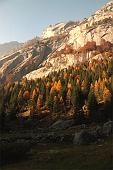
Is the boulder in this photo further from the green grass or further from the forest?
the forest

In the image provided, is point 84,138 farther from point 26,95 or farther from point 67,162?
point 26,95

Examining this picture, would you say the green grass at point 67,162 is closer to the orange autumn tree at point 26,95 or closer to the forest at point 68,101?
the forest at point 68,101

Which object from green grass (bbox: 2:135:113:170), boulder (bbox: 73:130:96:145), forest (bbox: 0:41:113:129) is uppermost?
forest (bbox: 0:41:113:129)

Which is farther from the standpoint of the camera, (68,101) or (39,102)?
(39,102)

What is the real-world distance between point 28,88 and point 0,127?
2820 inches

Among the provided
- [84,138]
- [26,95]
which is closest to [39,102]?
[26,95]

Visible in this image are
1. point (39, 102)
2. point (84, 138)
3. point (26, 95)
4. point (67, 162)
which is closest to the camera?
point (67, 162)

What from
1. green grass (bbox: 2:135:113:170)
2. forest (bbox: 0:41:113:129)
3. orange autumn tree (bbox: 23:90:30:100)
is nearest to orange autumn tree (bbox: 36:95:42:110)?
forest (bbox: 0:41:113:129)

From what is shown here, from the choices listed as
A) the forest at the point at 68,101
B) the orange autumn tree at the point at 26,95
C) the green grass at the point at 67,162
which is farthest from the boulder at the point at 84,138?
the orange autumn tree at the point at 26,95

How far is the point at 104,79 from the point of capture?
15262 centimetres


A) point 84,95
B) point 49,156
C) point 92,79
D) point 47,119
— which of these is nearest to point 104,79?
point 92,79

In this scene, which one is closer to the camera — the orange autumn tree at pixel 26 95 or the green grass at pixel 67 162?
the green grass at pixel 67 162

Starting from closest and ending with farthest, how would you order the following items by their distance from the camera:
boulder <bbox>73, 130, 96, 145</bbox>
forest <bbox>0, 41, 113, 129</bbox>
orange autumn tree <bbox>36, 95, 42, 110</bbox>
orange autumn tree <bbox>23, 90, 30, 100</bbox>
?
boulder <bbox>73, 130, 96, 145</bbox> → forest <bbox>0, 41, 113, 129</bbox> → orange autumn tree <bbox>36, 95, 42, 110</bbox> → orange autumn tree <bbox>23, 90, 30, 100</bbox>

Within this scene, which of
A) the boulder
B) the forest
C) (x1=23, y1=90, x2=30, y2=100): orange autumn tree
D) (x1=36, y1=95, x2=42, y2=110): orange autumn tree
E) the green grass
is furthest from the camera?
(x1=23, y1=90, x2=30, y2=100): orange autumn tree
